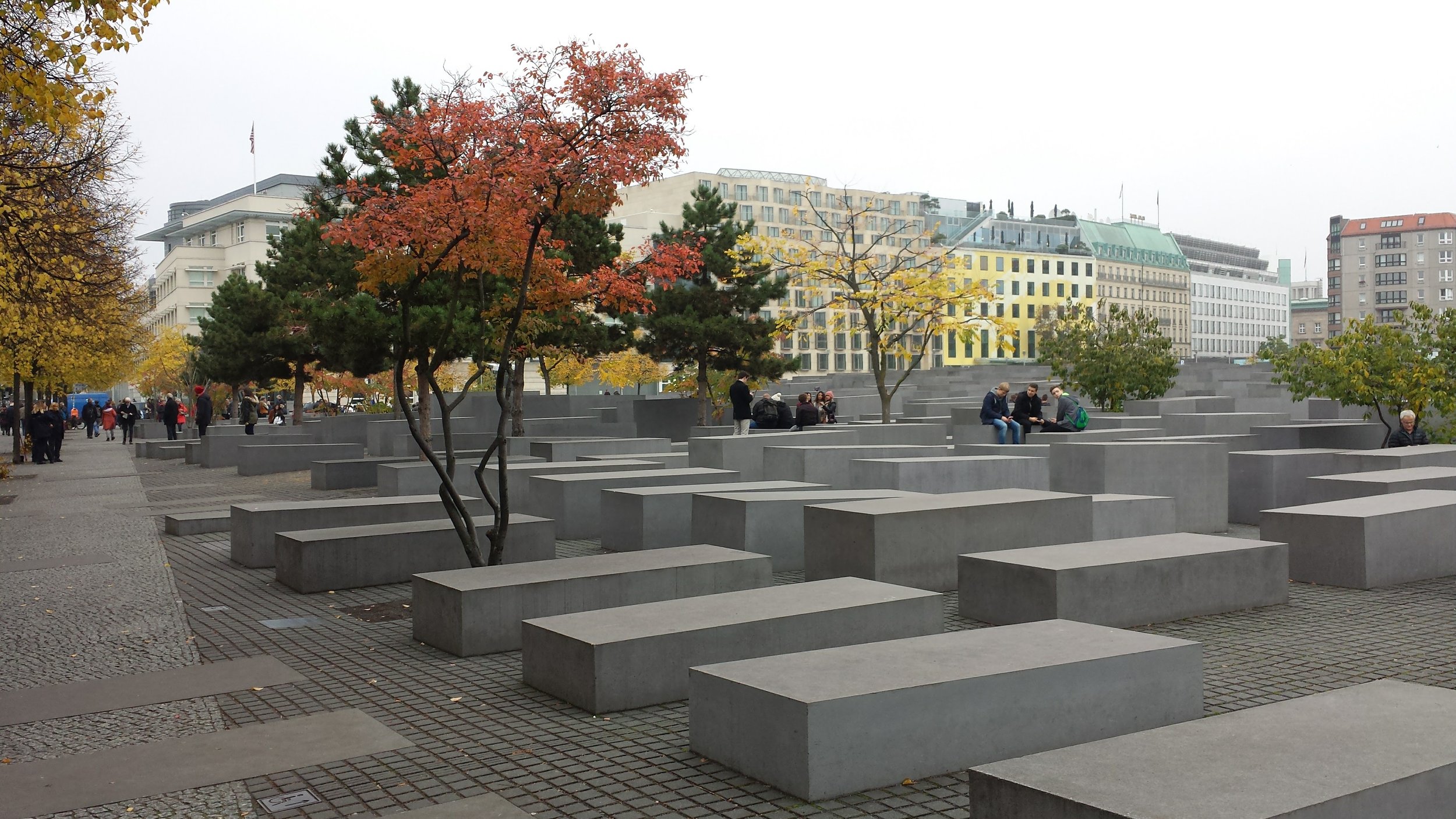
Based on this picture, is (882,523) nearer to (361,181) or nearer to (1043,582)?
(1043,582)

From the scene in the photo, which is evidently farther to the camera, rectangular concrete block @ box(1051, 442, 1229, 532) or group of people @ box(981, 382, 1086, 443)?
group of people @ box(981, 382, 1086, 443)

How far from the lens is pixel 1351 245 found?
553 ft

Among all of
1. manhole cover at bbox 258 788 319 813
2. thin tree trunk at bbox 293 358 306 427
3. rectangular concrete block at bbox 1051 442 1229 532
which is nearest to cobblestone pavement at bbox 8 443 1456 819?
manhole cover at bbox 258 788 319 813

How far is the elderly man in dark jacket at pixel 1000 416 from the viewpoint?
822 inches

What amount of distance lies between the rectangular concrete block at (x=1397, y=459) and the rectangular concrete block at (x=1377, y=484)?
49.0 inches

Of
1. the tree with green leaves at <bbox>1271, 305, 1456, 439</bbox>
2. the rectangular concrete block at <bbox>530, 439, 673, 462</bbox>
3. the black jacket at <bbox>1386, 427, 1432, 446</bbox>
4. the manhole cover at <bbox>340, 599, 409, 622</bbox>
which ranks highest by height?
the tree with green leaves at <bbox>1271, 305, 1456, 439</bbox>

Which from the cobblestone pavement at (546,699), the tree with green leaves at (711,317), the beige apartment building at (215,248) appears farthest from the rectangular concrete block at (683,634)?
the beige apartment building at (215,248)

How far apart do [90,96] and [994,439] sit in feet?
49.4

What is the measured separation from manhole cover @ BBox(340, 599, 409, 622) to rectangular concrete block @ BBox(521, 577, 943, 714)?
95.4 inches

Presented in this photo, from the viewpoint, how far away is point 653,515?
42.6 feet

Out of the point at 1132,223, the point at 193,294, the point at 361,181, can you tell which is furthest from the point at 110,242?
the point at 1132,223

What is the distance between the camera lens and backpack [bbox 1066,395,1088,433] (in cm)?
2141

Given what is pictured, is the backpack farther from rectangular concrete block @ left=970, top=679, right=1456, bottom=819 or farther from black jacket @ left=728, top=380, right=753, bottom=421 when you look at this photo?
rectangular concrete block @ left=970, top=679, right=1456, bottom=819

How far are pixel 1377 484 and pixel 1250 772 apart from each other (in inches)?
397
